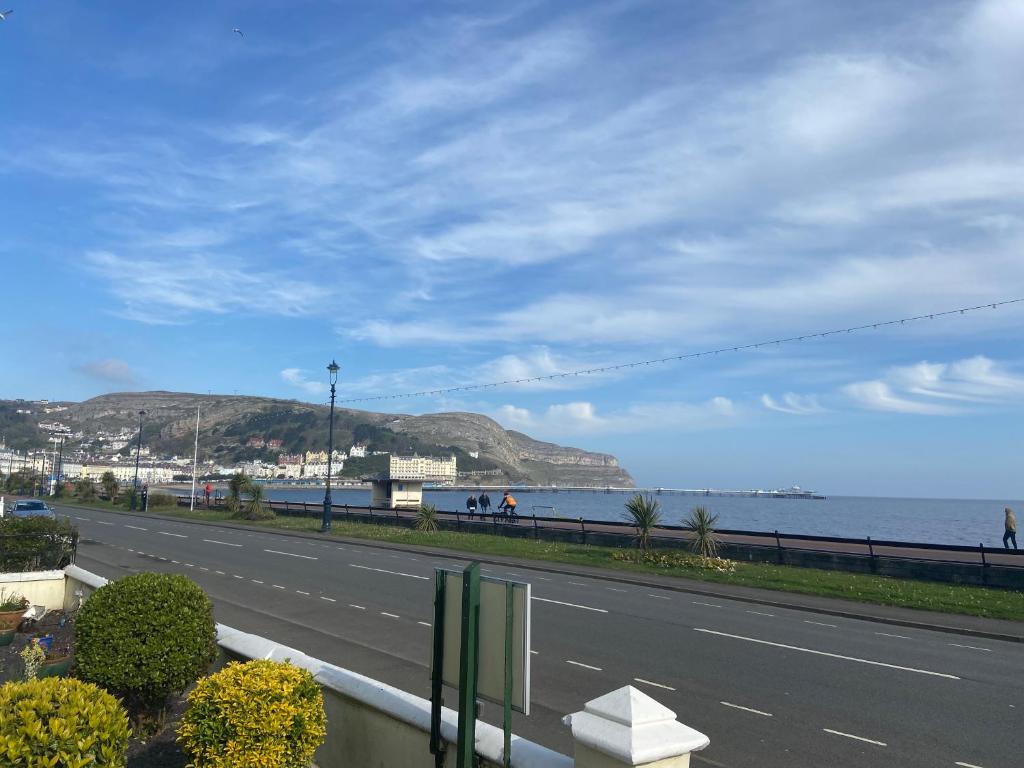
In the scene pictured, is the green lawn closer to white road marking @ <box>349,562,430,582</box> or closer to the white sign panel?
white road marking @ <box>349,562,430,582</box>

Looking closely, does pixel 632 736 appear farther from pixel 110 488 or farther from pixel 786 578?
pixel 110 488

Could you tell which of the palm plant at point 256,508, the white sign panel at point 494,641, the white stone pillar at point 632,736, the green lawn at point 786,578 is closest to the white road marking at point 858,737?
the white stone pillar at point 632,736

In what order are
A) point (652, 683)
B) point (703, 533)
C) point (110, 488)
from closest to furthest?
point (652, 683), point (703, 533), point (110, 488)

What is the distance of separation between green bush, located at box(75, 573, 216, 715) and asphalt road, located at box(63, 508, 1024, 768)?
134 inches

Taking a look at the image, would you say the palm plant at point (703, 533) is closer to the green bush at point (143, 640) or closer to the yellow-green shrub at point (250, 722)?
the green bush at point (143, 640)

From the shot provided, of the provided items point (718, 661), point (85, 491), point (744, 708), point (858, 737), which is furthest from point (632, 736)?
point (85, 491)

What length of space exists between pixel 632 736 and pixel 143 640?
16.8 ft

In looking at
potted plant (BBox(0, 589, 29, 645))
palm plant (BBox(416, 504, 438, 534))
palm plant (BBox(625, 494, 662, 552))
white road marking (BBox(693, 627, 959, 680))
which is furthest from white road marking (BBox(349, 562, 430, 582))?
palm plant (BBox(416, 504, 438, 534))

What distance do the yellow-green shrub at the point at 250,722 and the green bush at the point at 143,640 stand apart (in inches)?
74.7

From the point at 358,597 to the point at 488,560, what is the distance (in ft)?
29.5

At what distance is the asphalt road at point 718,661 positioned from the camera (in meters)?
8.36

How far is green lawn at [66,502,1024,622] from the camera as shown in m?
18.4

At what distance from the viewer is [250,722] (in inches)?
205

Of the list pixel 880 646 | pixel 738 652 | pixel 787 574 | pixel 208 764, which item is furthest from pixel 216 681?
pixel 787 574
